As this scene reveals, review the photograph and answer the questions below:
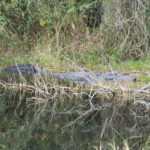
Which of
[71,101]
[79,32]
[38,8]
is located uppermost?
[38,8]

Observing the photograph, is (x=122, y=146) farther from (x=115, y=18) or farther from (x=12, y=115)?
(x=115, y=18)

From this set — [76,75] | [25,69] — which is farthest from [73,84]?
[25,69]

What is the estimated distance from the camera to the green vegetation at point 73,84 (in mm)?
3330

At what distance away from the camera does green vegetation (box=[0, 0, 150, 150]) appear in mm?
3330

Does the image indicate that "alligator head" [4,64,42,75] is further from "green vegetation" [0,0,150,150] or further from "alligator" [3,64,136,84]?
"green vegetation" [0,0,150,150]

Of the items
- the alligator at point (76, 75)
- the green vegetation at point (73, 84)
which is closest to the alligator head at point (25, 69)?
the alligator at point (76, 75)

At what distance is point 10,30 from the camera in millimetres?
8844

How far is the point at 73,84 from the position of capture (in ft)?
19.3

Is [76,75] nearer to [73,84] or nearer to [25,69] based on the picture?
[73,84]

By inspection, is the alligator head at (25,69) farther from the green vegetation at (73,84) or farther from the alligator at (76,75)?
the green vegetation at (73,84)

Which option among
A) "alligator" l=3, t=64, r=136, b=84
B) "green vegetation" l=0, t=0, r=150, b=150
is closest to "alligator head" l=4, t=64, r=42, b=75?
"alligator" l=3, t=64, r=136, b=84

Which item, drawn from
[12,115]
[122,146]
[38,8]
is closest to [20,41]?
[38,8]

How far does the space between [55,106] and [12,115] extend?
2.09 feet

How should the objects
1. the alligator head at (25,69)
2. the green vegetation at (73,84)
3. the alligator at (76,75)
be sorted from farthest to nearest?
the alligator head at (25,69) → the alligator at (76,75) → the green vegetation at (73,84)
